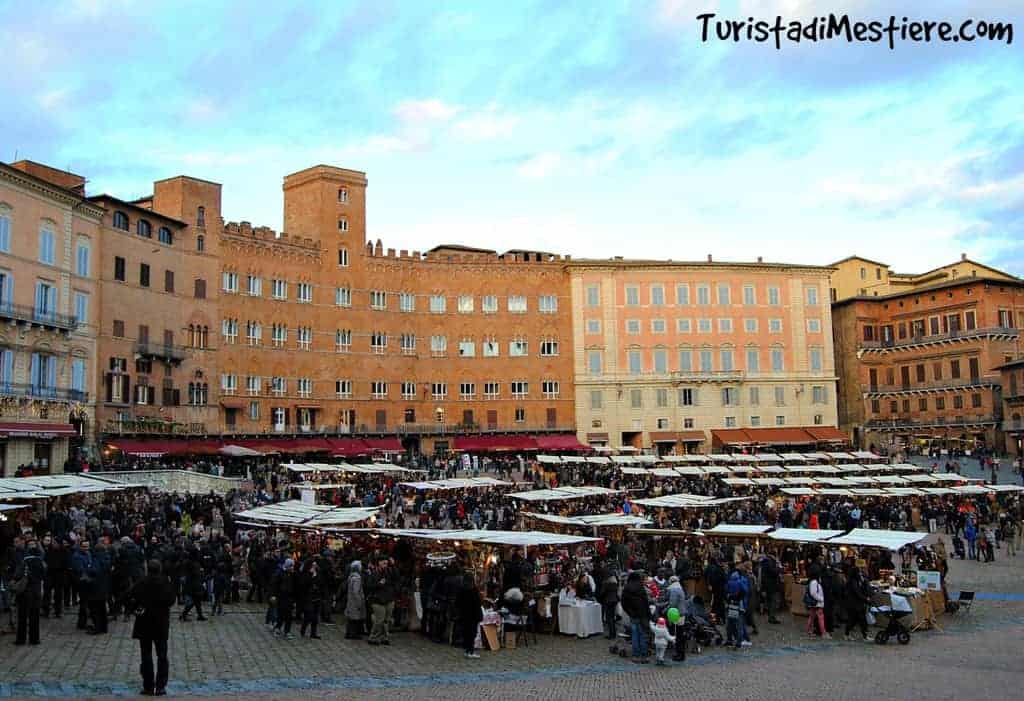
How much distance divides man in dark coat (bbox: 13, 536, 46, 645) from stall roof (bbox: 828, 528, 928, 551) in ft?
46.9

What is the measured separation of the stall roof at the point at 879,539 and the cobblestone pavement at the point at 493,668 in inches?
69.2

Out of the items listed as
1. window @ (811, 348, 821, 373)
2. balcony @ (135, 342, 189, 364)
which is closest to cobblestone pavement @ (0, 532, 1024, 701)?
balcony @ (135, 342, 189, 364)

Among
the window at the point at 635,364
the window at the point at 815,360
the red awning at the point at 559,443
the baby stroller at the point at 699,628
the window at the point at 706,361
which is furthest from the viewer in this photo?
the window at the point at 815,360

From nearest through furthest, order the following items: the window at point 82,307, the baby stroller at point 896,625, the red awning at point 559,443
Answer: the baby stroller at point 896,625
the window at point 82,307
the red awning at point 559,443

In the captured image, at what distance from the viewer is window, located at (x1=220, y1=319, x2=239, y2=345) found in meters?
58.8

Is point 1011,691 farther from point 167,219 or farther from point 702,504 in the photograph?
point 167,219

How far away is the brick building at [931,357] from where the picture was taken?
68500 mm

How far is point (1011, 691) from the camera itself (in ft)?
43.0

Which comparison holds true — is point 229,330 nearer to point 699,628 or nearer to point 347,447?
point 347,447

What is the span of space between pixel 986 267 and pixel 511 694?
78.3m

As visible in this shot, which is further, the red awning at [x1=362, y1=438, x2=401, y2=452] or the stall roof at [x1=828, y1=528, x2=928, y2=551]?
the red awning at [x1=362, y1=438, x2=401, y2=452]

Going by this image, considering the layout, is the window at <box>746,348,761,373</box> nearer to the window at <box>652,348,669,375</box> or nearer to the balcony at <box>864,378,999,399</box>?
the window at <box>652,348,669,375</box>

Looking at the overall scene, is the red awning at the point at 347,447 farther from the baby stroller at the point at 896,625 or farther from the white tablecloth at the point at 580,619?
the baby stroller at the point at 896,625

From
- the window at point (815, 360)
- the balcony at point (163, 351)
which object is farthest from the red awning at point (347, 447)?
the window at point (815, 360)
